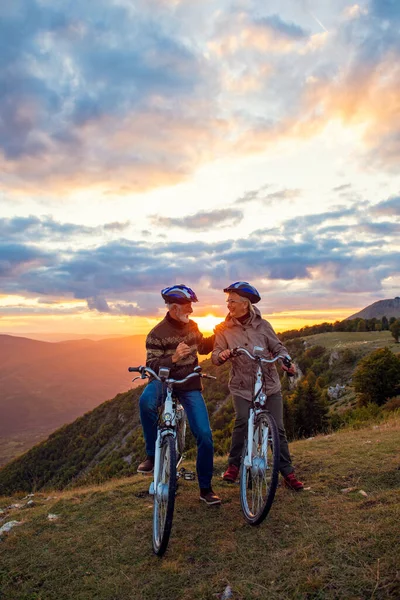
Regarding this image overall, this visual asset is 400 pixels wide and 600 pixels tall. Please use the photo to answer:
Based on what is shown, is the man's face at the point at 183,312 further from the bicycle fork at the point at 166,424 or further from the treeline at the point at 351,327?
the treeline at the point at 351,327

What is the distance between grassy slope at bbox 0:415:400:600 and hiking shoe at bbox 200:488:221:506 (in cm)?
11

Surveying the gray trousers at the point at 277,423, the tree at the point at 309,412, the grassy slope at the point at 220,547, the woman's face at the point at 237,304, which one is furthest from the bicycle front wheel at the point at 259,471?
the tree at the point at 309,412

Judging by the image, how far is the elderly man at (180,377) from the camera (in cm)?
581

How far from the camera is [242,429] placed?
6.60 meters

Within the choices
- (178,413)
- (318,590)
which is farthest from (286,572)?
(178,413)

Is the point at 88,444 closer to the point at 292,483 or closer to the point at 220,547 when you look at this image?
the point at 292,483

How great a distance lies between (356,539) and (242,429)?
253 cm

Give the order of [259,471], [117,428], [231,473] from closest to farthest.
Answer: [259,471] → [231,473] → [117,428]

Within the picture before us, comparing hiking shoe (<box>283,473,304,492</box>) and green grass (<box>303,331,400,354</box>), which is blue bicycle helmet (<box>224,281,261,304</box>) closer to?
Result: hiking shoe (<box>283,473,304,492</box>)

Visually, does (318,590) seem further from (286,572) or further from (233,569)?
(233,569)

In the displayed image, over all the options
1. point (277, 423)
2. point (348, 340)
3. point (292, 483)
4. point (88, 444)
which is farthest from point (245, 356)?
point (88, 444)

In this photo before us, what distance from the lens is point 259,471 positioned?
5414mm

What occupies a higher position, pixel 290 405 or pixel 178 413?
pixel 178 413

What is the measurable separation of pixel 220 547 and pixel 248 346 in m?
2.76
